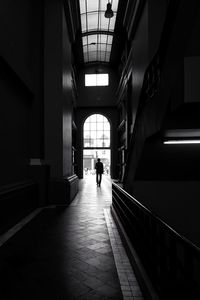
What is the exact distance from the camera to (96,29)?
53.2ft

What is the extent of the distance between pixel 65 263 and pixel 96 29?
53.5 feet

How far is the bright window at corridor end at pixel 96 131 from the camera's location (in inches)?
882

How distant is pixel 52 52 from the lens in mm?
8445

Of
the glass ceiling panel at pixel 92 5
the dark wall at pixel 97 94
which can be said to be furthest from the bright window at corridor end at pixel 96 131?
the glass ceiling panel at pixel 92 5

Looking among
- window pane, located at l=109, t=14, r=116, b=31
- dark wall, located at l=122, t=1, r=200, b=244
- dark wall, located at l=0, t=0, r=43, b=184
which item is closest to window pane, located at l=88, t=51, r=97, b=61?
window pane, located at l=109, t=14, r=116, b=31

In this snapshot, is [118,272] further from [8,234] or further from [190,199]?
[190,199]

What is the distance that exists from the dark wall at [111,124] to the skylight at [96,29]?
4513 millimetres

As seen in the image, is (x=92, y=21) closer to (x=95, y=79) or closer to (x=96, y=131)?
(x=95, y=79)

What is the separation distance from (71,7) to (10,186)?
8101mm

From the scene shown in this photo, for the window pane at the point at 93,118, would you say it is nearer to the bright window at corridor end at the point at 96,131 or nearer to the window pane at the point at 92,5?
the bright window at corridor end at the point at 96,131

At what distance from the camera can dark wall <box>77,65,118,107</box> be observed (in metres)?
21.0

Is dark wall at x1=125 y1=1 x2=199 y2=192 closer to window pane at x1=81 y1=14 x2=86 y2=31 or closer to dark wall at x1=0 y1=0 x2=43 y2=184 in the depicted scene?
dark wall at x1=0 y1=0 x2=43 y2=184

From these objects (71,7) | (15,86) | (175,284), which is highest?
(71,7)

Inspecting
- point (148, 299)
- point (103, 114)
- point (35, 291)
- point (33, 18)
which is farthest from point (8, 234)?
point (103, 114)
